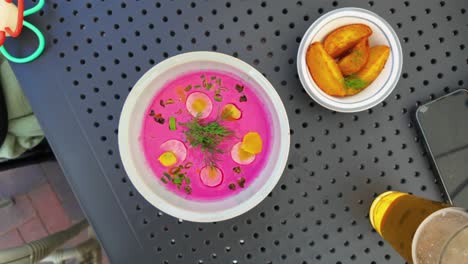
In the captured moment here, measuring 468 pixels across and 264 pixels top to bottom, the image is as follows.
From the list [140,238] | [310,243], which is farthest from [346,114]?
[140,238]

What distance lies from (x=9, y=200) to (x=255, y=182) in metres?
0.85

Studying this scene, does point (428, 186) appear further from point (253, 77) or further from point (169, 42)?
point (169, 42)

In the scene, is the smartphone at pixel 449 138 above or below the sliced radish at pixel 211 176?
below

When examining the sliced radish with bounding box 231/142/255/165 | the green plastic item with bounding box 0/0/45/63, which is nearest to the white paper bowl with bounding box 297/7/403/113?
the sliced radish with bounding box 231/142/255/165

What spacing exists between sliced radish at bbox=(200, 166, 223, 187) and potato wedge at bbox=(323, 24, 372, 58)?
20cm

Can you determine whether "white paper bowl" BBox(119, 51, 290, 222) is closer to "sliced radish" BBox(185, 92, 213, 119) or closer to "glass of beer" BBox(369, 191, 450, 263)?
"sliced radish" BBox(185, 92, 213, 119)

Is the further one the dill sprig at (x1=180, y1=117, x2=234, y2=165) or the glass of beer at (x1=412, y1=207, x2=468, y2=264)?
the dill sprig at (x1=180, y1=117, x2=234, y2=165)

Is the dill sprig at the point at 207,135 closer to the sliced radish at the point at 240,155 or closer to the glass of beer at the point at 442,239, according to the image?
the sliced radish at the point at 240,155

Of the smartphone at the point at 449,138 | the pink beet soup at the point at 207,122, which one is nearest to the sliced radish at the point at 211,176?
the pink beet soup at the point at 207,122

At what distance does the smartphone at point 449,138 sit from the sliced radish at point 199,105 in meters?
0.27

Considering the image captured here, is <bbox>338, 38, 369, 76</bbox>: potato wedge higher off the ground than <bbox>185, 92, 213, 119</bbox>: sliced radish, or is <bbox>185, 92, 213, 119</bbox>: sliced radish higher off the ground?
<bbox>185, 92, 213, 119</bbox>: sliced radish

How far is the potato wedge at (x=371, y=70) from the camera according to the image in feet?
1.68

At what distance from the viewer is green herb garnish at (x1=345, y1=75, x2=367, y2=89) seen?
1.70 feet

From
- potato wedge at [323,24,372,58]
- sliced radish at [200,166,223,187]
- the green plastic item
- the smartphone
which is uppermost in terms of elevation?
the green plastic item
